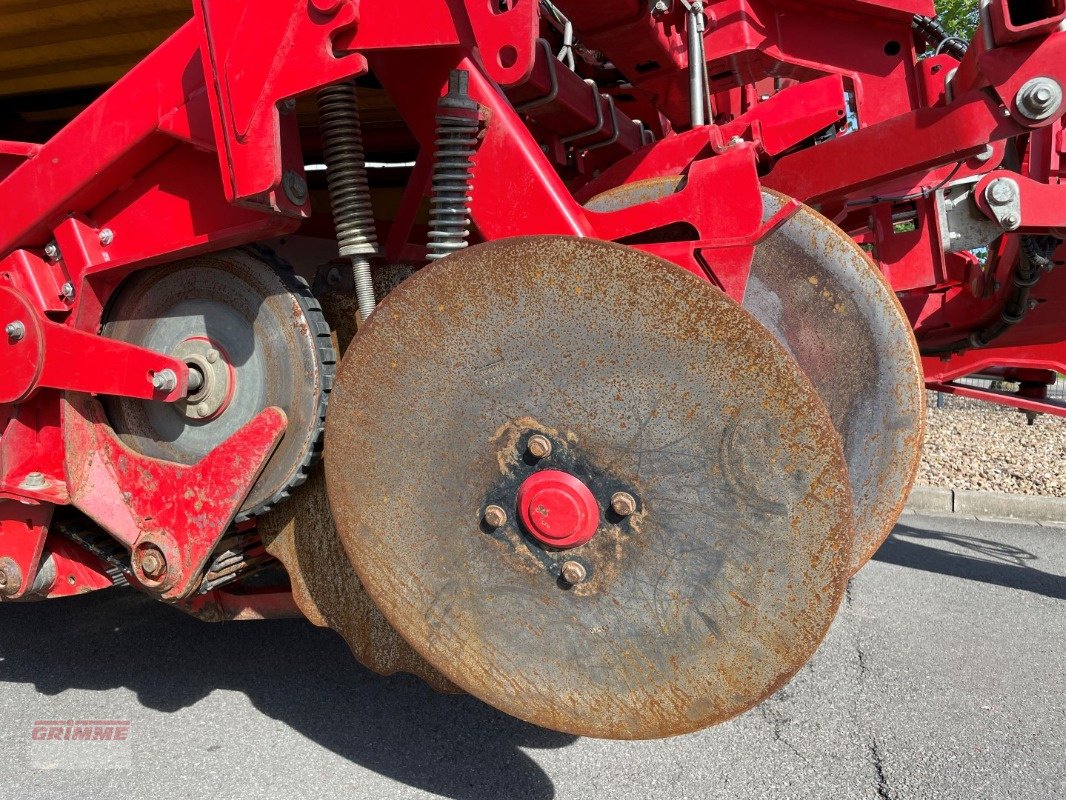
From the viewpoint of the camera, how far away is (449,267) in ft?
5.08

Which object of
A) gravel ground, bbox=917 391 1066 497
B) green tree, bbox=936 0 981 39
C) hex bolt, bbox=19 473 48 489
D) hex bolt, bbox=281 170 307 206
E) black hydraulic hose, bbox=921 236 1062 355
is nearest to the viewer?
hex bolt, bbox=281 170 307 206

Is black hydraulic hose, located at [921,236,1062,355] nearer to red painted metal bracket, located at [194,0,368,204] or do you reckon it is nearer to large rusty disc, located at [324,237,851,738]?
large rusty disc, located at [324,237,851,738]

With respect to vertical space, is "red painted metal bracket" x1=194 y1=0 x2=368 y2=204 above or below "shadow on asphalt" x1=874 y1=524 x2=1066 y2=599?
above

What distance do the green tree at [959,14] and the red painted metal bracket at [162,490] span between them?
1103 cm

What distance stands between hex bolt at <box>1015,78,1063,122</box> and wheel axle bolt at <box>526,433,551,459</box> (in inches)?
49.1

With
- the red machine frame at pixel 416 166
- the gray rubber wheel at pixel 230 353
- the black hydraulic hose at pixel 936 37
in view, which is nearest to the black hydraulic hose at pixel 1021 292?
the red machine frame at pixel 416 166

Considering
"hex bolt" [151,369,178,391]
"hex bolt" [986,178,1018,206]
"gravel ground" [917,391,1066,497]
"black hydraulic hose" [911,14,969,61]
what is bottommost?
"gravel ground" [917,391,1066,497]

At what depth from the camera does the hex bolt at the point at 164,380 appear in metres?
2.00

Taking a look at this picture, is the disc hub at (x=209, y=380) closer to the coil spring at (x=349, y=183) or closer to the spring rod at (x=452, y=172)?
the coil spring at (x=349, y=183)

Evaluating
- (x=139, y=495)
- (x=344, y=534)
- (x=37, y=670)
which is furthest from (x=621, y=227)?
(x=37, y=670)

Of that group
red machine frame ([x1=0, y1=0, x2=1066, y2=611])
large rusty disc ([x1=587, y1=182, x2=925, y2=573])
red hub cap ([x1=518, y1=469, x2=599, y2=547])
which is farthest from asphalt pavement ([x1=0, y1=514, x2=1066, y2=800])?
red hub cap ([x1=518, y1=469, x2=599, y2=547])

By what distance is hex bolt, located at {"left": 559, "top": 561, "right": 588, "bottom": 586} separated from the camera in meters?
1.59

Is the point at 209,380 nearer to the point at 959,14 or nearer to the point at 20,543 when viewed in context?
the point at 20,543

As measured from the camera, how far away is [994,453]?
290 inches
